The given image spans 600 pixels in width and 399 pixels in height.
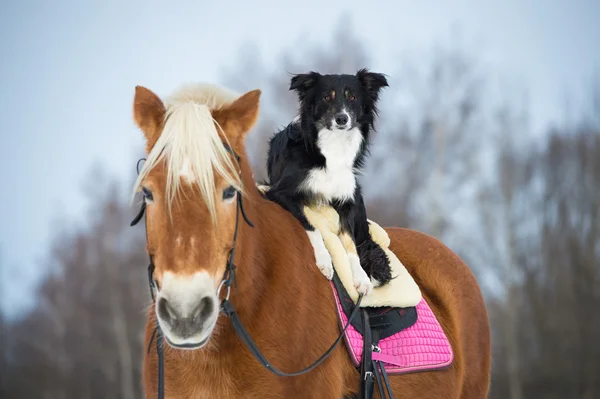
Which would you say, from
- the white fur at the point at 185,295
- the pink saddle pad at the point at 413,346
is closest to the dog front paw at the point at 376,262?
the pink saddle pad at the point at 413,346

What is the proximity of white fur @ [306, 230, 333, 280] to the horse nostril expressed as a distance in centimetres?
125

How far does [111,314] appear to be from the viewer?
1064 inches

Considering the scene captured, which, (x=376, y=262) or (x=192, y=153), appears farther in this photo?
(x=376, y=262)

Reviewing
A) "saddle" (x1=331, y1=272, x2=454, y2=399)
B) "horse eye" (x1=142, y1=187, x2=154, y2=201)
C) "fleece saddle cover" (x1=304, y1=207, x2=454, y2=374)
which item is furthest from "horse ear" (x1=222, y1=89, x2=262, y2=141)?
"saddle" (x1=331, y1=272, x2=454, y2=399)

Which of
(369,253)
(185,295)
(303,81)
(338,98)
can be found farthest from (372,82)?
(185,295)

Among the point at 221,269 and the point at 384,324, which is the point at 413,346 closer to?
the point at 384,324

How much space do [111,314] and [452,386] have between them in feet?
79.1

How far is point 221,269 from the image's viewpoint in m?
3.24

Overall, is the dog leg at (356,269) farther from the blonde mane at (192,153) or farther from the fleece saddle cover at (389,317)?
the blonde mane at (192,153)

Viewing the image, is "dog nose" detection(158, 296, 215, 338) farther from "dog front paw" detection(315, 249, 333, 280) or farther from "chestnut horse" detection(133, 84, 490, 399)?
"dog front paw" detection(315, 249, 333, 280)

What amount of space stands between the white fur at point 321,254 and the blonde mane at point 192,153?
0.81 meters

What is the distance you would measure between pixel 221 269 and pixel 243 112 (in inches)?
34.1

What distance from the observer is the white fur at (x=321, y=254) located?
13.1ft

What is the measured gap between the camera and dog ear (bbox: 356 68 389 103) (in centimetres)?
511
